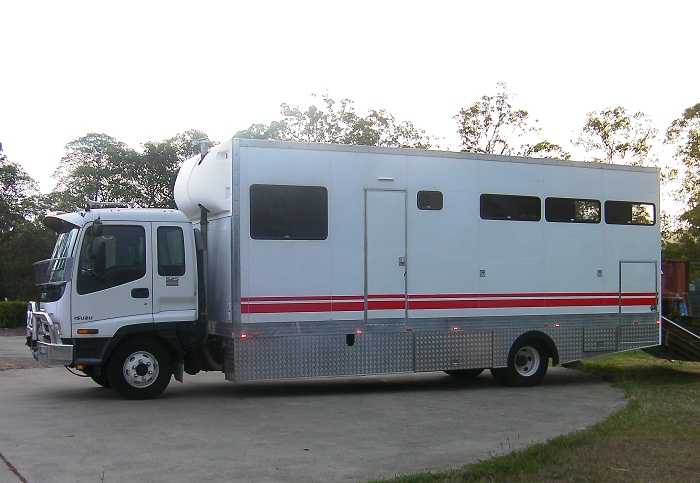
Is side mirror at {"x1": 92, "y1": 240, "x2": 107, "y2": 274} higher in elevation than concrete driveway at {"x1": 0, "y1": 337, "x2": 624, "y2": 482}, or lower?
higher

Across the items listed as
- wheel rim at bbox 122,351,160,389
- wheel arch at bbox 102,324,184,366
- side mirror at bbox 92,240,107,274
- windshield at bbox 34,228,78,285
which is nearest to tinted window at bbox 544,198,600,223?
wheel arch at bbox 102,324,184,366

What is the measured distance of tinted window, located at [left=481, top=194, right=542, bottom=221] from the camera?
42.0 feet

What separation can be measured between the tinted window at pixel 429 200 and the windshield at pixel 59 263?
503cm

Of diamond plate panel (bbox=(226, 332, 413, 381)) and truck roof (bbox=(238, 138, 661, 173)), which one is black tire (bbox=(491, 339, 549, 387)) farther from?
truck roof (bbox=(238, 138, 661, 173))

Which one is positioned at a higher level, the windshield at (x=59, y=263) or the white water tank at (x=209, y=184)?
the white water tank at (x=209, y=184)

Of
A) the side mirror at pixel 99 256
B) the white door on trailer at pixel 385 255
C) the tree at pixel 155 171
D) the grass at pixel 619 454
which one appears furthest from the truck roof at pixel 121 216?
the tree at pixel 155 171

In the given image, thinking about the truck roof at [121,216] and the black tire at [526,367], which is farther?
the black tire at [526,367]

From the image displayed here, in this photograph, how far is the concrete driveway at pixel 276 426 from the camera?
23.7ft

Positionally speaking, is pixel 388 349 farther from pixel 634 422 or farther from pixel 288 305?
pixel 634 422

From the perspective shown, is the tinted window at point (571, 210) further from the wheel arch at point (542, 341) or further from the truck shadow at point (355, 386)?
the truck shadow at point (355, 386)

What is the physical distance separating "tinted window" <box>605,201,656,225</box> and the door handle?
7705 mm

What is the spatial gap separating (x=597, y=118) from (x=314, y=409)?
2249 centimetres

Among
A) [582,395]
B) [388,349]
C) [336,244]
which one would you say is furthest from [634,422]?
[336,244]

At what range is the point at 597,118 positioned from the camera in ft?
98.1
